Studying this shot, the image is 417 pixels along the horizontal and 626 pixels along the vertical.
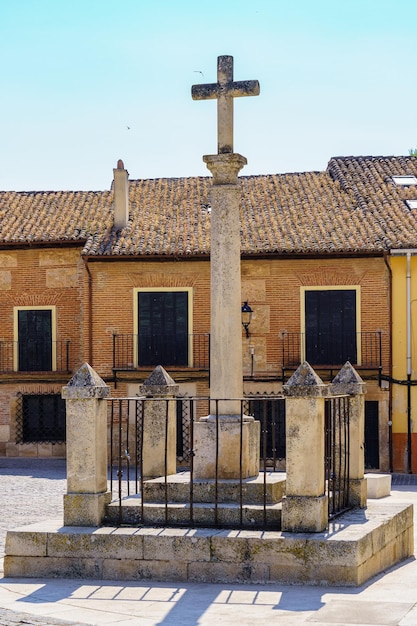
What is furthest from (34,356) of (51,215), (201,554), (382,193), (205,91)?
(201,554)

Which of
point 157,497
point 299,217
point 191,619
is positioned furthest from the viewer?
point 299,217

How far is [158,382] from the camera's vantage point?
13.1 meters

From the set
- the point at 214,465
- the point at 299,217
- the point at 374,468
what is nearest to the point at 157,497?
the point at 214,465

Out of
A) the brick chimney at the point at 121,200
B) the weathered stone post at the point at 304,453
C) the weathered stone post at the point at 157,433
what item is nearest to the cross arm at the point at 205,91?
the weathered stone post at the point at 157,433

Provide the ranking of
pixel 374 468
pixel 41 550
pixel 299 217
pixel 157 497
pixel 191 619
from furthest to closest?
pixel 299 217 < pixel 374 468 < pixel 157 497 < pixel 41 550 < pixel 191 619

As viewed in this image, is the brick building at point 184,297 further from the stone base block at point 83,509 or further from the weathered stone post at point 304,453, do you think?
the weathered stone post at point 304,453

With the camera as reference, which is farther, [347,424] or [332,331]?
[332,331]

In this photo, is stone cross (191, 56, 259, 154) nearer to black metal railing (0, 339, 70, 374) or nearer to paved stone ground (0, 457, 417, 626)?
paved stone ground (0, 457, 417, 626)

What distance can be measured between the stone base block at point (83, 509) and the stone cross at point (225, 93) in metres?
4.07

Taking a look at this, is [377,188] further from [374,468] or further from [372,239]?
[374,468]

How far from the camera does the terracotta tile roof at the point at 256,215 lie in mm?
28031

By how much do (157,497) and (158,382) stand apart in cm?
186

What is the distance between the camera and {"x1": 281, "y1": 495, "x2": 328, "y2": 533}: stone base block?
1023 cm

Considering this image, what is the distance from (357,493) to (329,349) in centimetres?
1576
